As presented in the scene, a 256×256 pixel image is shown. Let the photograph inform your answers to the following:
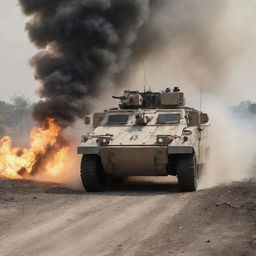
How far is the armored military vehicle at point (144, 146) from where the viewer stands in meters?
12.9

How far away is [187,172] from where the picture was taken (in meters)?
12.8

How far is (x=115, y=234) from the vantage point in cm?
830

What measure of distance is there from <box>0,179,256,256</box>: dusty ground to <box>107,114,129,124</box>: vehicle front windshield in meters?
1.98

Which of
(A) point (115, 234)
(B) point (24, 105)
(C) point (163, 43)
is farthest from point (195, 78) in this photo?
(B) point (24, 105)

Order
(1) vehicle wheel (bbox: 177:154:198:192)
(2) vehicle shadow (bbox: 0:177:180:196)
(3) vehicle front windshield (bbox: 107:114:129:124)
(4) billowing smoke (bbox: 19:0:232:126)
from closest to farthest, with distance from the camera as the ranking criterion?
(1) vehicle wheel (bbox: 177:154:198:192), (2) vehicle shadow (bbox: 0:177:180:196), (3) vehicle front windshield (bbox: 107:114:129:124), (4) billowing smoke (bbox: 19:0:232:126)

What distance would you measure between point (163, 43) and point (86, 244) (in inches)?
624

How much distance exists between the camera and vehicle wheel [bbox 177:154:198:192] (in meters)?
12.9

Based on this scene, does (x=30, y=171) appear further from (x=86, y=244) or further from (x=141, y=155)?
(x=86, y=244)

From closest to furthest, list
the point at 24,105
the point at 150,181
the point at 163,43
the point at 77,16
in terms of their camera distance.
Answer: the point at 150,181
the point at 77,16
the point at 163,43
the point at 24,105

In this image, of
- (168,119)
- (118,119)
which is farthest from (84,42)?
(168,119)

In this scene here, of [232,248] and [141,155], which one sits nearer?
[232,248]

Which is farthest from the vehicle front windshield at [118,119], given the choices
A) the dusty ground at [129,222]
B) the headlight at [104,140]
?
the dusty ground at [129,222]

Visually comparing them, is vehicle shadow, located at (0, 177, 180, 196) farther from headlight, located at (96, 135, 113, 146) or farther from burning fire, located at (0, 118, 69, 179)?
burning fire, located at (0, 118, 69, 179)

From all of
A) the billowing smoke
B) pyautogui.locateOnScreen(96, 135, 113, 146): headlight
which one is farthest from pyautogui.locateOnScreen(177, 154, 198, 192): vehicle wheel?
the billowing smoke
